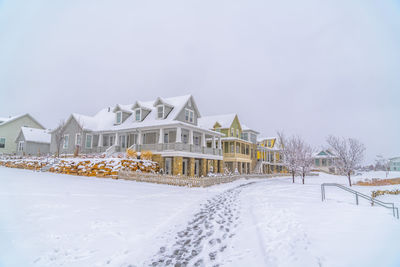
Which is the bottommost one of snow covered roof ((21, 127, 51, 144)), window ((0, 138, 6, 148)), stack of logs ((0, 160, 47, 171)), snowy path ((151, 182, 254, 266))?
snowy path ((151, 182, 254, 266))

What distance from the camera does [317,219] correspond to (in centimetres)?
798

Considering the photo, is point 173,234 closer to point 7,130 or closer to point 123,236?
point 123,236

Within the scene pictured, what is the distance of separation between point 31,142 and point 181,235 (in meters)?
41.1

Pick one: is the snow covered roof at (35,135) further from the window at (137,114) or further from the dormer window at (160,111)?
the dormer window at (160,111)

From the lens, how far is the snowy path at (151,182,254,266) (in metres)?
5.05

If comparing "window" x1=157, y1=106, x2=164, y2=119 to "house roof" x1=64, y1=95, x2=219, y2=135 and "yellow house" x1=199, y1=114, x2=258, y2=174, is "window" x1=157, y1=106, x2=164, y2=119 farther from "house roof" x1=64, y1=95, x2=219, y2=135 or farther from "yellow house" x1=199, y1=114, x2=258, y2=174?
"yellow house" x1=199, y1=114, x2=258, y2=174

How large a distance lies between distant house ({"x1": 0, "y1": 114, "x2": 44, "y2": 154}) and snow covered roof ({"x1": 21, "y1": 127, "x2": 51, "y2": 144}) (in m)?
2.19

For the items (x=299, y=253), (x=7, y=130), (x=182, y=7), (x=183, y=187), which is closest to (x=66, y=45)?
(x=182, y=7)

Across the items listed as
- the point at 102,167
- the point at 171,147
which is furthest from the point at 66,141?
the point at 171,147

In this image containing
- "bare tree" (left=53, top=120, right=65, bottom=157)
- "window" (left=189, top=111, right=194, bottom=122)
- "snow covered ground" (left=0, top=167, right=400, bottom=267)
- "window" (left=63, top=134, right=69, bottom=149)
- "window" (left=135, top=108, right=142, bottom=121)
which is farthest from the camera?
"window" (left=63, top=134, right=69, bottom=149)

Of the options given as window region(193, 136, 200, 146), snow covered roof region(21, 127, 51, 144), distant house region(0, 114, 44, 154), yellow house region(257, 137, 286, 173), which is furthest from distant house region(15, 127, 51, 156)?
yellow house region(257, 137, 286, 173)

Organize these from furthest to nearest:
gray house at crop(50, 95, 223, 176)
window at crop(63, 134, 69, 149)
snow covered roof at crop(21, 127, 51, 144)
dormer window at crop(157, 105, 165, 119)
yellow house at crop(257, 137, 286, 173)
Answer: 1. yellow house at crop(257, 137, 286, 173)
2. snow covered roof at crop(21, 127, 51, 144)
3. window at crop(63, 134, 69, 149)
4. dormer window at crop(157, 105, 165, 119)
5. gray house at crop(50, 95, 223, 176)

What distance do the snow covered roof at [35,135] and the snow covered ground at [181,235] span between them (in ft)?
111

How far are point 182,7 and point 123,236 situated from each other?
35.7 ft
